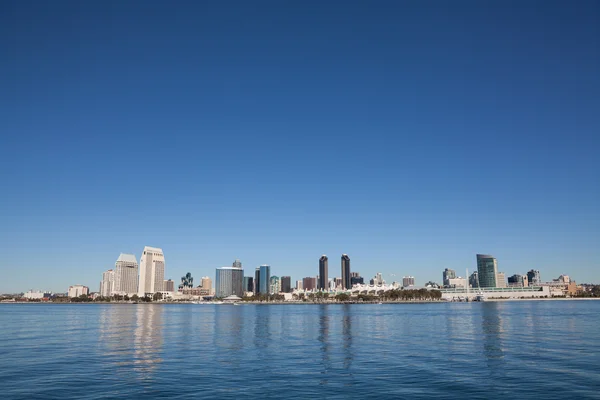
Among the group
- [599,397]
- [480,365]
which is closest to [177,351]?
[480,365]

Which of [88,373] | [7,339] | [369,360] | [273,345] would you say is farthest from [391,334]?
[7,339]

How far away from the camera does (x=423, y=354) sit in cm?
5284

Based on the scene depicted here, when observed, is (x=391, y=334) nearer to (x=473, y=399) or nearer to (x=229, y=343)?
(x=229, y=343)

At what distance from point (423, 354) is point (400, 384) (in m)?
17.9

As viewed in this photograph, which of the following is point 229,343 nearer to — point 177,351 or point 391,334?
point 177,351

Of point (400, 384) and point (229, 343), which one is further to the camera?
point (229, 343)

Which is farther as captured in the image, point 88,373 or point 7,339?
point 7,339

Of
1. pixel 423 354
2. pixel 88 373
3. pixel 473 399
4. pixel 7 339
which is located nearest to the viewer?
pixel 473 399

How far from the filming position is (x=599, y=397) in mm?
31750

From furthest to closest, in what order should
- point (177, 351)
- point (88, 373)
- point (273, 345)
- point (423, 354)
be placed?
1. point (273, 345)
2. point (177, 351)
3. point (423, 354)
4. point (88, 373)

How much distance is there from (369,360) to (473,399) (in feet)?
58.8

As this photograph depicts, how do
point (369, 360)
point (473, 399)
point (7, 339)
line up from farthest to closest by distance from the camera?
1. point (7, 339)
2. point (369, 360)
3. point (473, 399)

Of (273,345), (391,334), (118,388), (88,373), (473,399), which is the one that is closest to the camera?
(473,399)

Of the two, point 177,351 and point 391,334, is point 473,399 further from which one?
point 391,334
